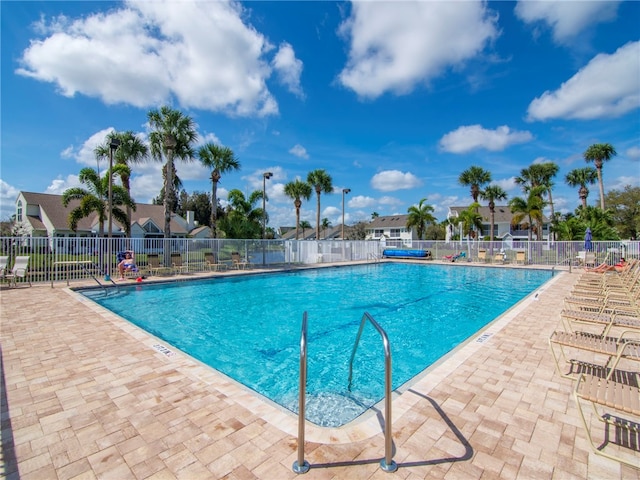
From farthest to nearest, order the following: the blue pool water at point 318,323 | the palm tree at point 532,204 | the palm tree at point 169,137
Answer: the palm tree at point 532,204 → the palm tree at point 169,137 → the blue pool water at point 318,323

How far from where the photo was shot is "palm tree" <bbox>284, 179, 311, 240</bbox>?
31.9 m

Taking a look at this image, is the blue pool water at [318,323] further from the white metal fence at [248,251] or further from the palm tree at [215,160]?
the palm tree at [215,160]

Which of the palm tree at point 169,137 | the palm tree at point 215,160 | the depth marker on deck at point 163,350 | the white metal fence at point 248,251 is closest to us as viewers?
the depth marker on deck at point 163,350

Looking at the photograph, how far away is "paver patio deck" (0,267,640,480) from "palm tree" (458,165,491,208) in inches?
1403

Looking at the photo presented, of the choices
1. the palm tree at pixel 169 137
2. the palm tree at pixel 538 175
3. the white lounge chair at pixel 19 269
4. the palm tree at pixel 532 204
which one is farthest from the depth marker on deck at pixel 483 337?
the palm tree at pixel 538 175

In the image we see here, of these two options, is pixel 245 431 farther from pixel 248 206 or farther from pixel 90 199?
pixel 248 206

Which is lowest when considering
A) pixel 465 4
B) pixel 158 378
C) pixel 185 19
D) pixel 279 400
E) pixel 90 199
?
pixel 279 400

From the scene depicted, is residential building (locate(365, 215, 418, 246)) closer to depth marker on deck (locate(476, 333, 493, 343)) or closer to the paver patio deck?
depth marker on deck (locate(476, 333, 493, 343))

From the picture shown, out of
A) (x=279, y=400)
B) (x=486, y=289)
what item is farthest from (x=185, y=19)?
(x=486, y=289)

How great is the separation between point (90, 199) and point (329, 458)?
19.8 m

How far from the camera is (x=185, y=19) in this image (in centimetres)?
804

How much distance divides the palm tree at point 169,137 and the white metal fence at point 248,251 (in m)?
3.21

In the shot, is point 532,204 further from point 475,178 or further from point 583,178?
point 583,178

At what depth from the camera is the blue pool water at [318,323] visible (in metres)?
4.93
